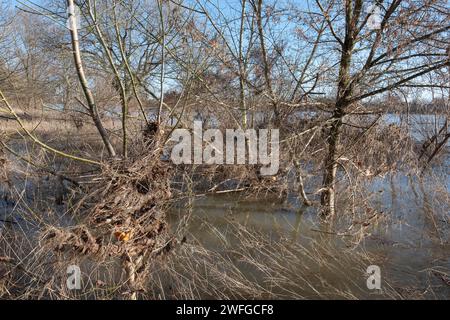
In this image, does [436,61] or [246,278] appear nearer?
[246,278]

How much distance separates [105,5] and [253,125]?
4.55 metres

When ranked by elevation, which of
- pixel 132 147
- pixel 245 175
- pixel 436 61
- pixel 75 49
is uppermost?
pixel 436 61

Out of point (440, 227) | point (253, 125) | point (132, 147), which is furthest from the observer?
point (253, 125)

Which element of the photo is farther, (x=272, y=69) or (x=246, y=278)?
(x=272, y=69)

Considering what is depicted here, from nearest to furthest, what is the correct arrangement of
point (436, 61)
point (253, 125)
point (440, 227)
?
point (436, 61) < point (440, 227) < point (253, 125)

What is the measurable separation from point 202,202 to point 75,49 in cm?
474

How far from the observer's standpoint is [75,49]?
3318mm

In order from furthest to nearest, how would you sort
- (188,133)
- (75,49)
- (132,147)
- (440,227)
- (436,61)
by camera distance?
(188,133) → (440,227) → (436,61) → (132,147) → (75,49)

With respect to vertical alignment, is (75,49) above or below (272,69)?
below

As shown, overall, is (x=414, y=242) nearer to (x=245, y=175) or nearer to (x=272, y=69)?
(x=245, y=175)
